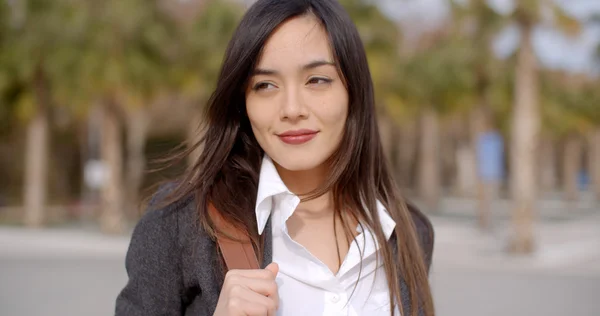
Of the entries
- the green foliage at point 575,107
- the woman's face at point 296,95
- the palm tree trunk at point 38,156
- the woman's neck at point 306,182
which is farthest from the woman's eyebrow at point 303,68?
the green foliage at point 575,107

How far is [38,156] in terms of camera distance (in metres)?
19.5

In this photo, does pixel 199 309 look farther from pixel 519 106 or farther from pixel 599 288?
pixel 519 106

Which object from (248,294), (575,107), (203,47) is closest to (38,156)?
(203,47)

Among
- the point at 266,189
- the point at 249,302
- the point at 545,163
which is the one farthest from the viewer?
the point at 545,163

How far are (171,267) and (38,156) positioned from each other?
19.4m

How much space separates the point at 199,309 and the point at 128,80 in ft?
51.6

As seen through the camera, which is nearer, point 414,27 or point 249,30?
point 249,30

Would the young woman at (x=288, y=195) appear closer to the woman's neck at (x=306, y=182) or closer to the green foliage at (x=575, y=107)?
the woman's neck at (x=306, y=182)

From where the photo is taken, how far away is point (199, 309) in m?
1.48

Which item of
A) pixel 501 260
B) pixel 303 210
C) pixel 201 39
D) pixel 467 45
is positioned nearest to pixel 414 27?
pixel 467 45

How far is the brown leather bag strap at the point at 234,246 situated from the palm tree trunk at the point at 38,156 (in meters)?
18.9

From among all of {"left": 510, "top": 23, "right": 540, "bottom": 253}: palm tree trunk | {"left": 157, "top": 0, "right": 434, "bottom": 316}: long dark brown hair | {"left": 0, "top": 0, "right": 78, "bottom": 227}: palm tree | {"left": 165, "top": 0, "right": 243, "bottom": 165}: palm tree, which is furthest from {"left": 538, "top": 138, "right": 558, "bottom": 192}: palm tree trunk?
{"left": 157, "top": 0, "right": 434, "bottom": 316}: long dark brown hair

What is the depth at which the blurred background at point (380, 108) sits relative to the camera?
416 inches

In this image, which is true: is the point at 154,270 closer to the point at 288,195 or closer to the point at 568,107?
the point at 288,195
